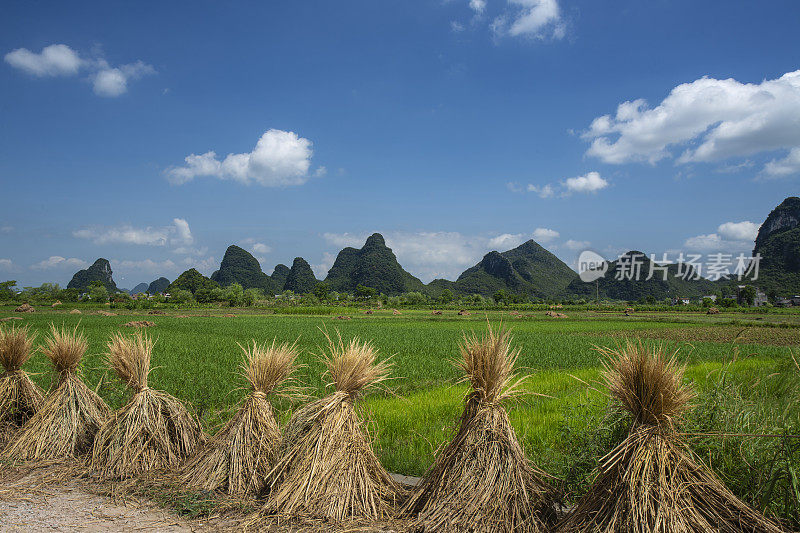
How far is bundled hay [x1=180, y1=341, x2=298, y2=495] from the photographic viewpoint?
371 cm

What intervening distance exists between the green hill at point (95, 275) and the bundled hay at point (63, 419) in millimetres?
136587

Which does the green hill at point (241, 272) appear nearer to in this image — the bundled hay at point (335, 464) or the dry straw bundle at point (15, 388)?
the dry straw bundle at point (15, 388)

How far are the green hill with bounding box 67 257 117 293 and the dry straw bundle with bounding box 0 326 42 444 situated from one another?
5345 inches

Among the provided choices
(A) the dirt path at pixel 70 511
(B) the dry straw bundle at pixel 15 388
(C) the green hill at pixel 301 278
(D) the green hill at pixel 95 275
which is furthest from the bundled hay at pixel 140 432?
(D) the green hill at pixel 95 275

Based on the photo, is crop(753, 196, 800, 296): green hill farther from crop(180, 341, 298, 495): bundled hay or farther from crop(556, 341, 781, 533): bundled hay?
crop(180, 341, 298, 495): bundled hay

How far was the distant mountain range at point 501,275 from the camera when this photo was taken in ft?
299

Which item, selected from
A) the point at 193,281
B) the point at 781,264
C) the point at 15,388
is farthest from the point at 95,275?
the point at 781,264

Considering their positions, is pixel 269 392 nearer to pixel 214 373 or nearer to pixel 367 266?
pixel 214 373

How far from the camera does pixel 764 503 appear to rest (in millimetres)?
2539

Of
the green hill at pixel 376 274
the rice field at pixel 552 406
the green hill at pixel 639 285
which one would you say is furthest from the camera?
the green hill at pixel 376 274

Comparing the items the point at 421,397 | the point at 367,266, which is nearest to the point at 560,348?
the point at 421,397

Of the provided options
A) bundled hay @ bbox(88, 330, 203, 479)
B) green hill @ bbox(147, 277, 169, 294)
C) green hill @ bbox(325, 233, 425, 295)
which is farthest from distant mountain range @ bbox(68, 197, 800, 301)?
bundled hay @ bbox(88, 330, 203, 479)

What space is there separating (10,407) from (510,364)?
20.2ft

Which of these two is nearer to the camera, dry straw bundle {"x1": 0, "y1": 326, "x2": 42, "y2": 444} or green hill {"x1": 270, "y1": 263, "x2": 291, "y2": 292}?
dry straw bundle {"x1": 0, "y1": 326, "x2": 42, "y2": 444}
